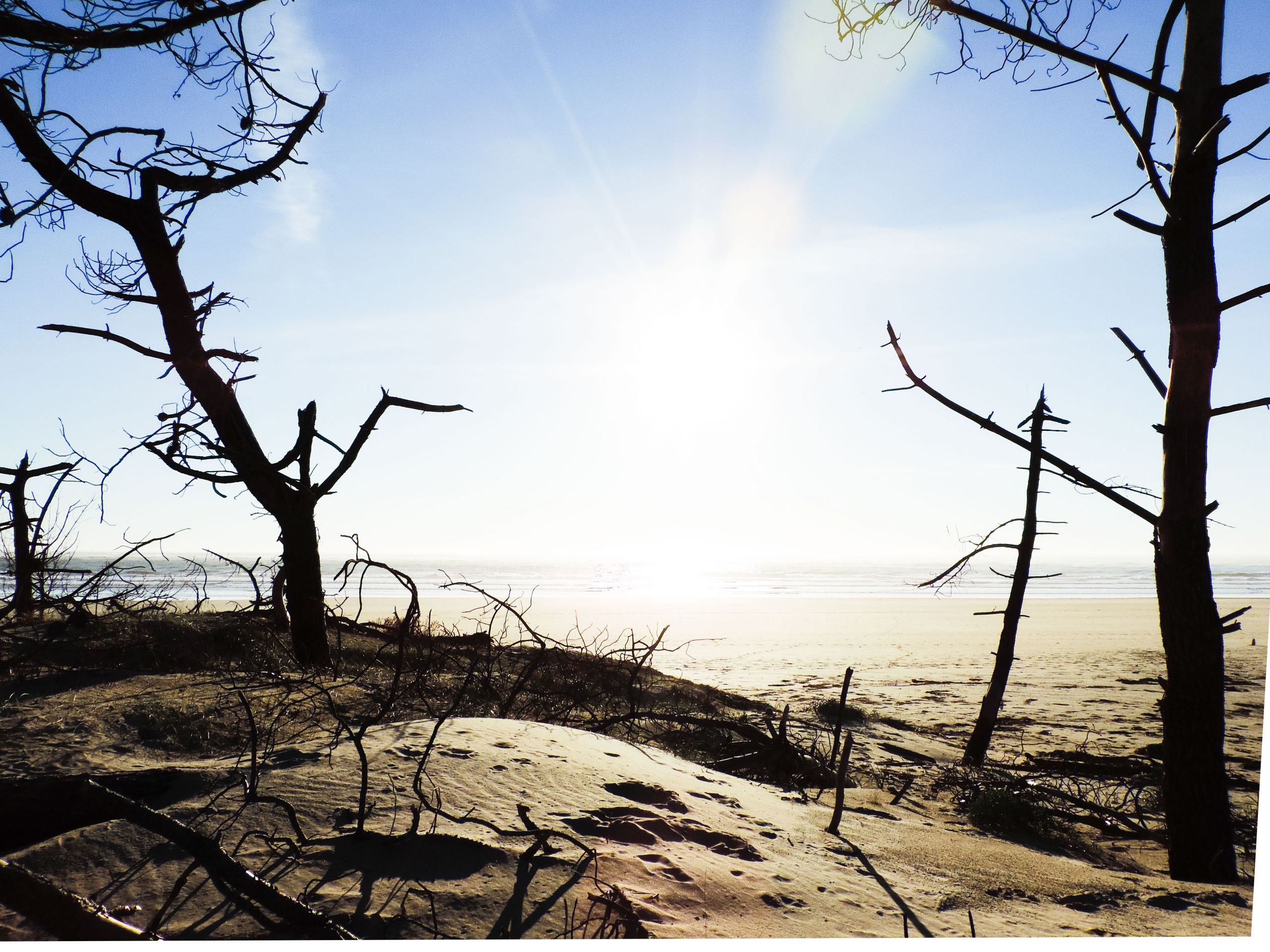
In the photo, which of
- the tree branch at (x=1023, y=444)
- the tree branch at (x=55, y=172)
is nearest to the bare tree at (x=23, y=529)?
the tree branch at (x=55, y=172)

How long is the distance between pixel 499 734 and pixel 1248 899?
3.30 m

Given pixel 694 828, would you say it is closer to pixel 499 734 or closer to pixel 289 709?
pixel 499 734

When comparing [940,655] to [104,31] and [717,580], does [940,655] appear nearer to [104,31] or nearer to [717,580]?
[104,31]

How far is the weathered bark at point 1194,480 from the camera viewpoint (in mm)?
3430

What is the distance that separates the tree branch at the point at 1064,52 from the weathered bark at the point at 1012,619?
360cm

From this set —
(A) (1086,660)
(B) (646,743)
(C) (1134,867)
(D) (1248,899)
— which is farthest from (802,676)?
(D) (1248,899)

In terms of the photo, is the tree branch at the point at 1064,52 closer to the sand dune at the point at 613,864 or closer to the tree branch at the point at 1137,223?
the tree branch at the point at 1137,223

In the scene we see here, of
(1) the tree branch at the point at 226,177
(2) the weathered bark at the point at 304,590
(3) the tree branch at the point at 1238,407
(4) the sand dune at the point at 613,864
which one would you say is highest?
(1) the tree branch at the point at 226,177

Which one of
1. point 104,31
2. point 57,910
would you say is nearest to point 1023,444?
point 57,910

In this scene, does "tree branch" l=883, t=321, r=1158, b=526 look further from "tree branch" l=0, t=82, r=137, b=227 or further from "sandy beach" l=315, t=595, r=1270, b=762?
"tree branch" l=0, t=82, r=137, b=227

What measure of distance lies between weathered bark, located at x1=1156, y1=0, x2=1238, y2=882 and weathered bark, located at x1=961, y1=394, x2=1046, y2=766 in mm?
3018

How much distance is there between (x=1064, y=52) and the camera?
3488 millimetres

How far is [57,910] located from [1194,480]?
448 cm

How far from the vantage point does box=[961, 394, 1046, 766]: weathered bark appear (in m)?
6.66
